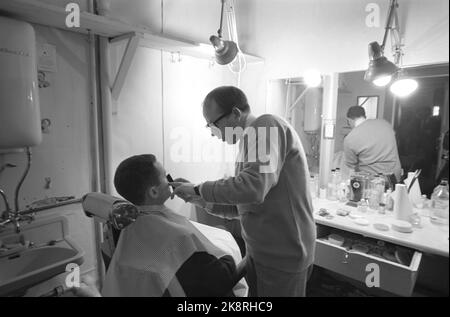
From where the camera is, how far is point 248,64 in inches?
74.2

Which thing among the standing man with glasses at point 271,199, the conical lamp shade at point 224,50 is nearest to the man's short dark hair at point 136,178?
the standing man with glasses at point 271,199

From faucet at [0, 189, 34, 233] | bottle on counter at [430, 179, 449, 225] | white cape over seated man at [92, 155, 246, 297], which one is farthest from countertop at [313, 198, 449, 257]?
faucet at [0, 189, 34, 233]

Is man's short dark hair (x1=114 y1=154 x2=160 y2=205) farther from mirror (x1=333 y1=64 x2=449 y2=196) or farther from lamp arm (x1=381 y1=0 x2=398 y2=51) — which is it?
lamp arm (x1=381 y1=0 x2=398 y2=51)

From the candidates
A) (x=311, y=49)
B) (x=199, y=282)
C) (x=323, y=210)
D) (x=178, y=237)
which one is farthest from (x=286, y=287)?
(x=311, y=49)

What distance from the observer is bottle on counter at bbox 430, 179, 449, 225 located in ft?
2.13

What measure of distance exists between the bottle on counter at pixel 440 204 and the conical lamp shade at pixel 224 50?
1111 millimetres

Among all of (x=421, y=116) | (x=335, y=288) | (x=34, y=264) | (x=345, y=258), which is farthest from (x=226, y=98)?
(x=34, y=264)

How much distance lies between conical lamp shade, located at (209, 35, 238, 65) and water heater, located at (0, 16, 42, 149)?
81cm

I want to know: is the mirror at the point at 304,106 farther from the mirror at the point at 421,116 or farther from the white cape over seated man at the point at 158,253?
the white cape over seated man at the point at 158,253

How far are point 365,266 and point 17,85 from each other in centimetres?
161

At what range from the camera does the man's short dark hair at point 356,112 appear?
1.71 m

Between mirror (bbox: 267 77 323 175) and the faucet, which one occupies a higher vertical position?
mirror (bbox: 267 77 323 175)

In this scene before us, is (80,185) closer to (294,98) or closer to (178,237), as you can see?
(178,237)

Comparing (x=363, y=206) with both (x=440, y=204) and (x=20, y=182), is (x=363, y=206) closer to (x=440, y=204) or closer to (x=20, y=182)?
(x=440, y=204)
